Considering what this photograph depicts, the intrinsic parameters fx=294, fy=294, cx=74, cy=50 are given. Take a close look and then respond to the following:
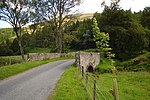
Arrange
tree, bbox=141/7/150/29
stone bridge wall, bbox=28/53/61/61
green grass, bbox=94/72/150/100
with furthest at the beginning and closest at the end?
tree, bbox=141/7/150/29
stone bridge wall, bbox=28/53/61/61
green grass, bbox=94/72/150/100

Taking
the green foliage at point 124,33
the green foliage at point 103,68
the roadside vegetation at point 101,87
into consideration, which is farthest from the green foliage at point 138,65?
the green foliage at point 124,33

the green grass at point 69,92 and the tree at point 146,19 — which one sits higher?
the tree at point 146,19

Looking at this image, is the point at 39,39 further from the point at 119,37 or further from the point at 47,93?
the point at 47,93

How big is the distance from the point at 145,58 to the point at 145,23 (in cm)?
2663

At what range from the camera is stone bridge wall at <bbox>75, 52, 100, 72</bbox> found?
121ft

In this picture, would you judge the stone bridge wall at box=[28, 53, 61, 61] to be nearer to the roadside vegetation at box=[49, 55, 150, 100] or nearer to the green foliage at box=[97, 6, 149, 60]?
the roadside vegetation at box=[49, 55, 150, 100]

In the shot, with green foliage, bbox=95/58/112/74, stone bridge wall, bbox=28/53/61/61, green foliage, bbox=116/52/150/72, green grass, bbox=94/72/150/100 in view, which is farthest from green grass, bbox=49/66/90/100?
green foliage, bbox=116/52/150/72

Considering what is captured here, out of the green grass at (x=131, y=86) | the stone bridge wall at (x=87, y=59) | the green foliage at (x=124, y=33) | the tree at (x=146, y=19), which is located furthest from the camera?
the tree at (x=146, y=19)

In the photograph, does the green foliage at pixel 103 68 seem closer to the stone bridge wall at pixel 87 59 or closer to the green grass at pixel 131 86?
the stone bridge wall at pixel 87 59

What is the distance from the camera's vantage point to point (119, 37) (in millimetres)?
57250

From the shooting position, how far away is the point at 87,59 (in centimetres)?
4278

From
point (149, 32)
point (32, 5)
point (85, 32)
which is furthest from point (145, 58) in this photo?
point (85, 32)

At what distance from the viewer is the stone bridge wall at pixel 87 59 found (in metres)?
36.9

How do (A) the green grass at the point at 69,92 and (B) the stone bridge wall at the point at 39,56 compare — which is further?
(B) the stone bridge wall at the point at 39,56
